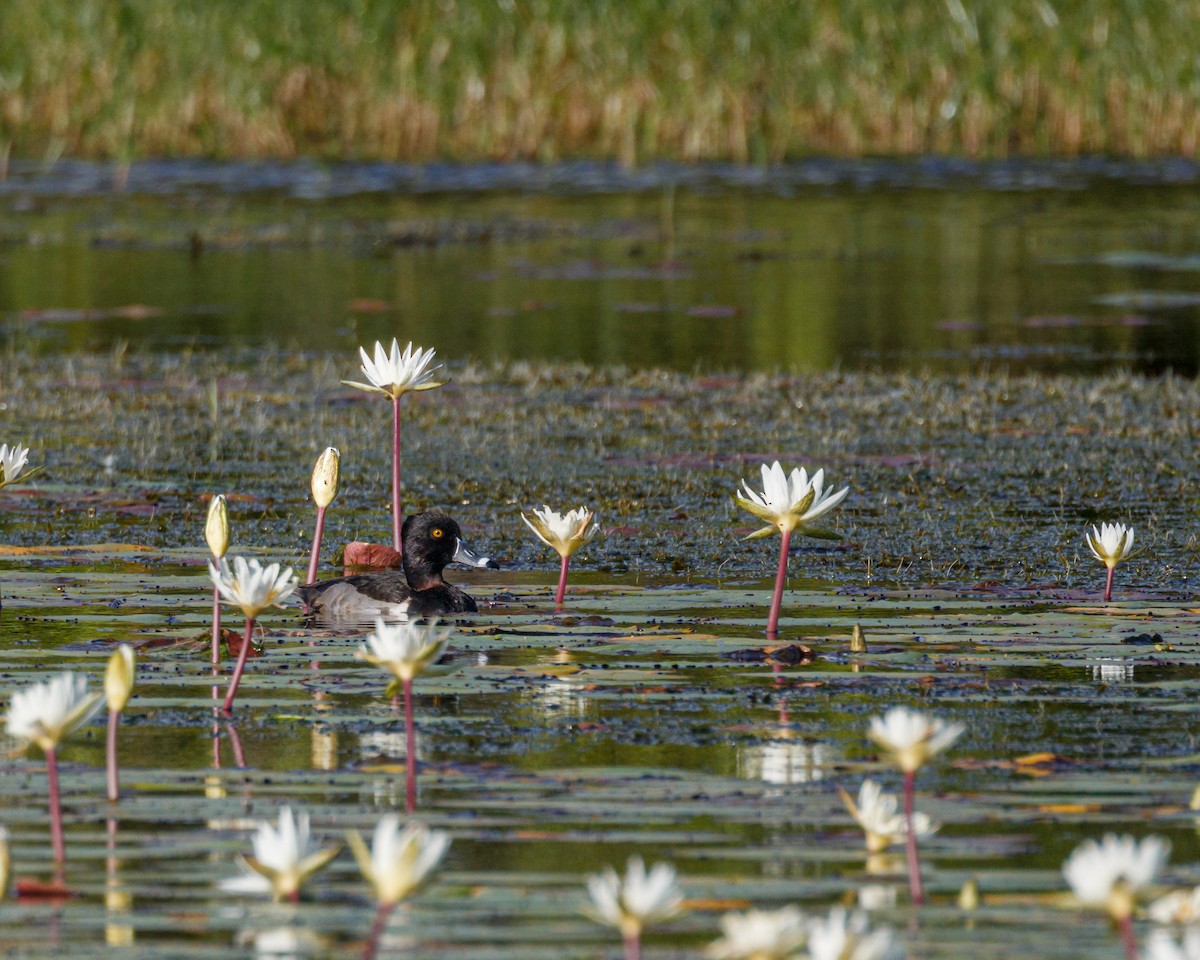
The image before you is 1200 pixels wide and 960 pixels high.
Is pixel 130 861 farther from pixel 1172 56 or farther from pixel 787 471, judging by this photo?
pixel 1172 56

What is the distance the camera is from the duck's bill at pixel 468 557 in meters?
6.36

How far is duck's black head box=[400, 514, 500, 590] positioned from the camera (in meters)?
6.25

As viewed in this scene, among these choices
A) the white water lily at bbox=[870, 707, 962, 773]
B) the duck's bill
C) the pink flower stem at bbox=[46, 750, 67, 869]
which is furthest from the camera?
the duck's bill

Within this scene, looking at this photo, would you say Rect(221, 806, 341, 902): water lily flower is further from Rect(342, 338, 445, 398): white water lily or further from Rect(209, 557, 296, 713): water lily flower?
Rect(342, 338, 445, 398): white water lily

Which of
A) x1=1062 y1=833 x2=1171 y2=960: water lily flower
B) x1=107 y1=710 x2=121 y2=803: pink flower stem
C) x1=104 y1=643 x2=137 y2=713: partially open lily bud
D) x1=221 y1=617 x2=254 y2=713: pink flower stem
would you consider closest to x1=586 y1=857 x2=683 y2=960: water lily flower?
x1=1062 y1=833 x2=1171 y2=960: water lily flower

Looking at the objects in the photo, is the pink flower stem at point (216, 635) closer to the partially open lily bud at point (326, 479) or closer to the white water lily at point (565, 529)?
the partially open lily bud at point (326, 479)

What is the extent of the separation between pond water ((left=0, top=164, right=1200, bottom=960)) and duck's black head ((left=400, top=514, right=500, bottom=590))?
226 mm

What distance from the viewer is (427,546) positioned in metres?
6.25

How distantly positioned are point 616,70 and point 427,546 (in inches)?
650

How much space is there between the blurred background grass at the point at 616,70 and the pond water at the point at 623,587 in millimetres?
5630

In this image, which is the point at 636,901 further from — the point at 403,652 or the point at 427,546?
the point at 427,546

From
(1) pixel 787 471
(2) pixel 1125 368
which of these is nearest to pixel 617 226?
(2) pixel 1125 368

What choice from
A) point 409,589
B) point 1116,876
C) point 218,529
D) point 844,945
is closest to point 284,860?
point 844,945

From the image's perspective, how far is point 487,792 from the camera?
4.30m
